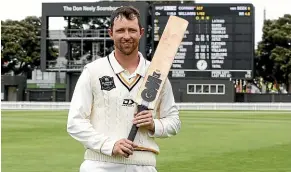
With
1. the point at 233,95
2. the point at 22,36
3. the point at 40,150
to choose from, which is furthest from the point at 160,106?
the point at 22,36

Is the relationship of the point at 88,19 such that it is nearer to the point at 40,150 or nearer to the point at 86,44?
the point at 86,44

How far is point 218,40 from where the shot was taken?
4841cm

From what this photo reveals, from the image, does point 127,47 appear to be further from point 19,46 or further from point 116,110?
point 19,46

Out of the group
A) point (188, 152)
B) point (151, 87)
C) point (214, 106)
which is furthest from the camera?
point (214, 106)

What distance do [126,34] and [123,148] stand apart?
705mm

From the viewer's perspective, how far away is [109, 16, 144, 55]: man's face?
4324 millimetres

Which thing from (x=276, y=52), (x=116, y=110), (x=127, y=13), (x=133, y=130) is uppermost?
(x=276, y=52)

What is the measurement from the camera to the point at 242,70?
49062mm

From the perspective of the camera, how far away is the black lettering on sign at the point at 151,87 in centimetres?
427

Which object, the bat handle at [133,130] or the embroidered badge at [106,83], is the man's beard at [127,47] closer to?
the embroidered badge at [106,83]

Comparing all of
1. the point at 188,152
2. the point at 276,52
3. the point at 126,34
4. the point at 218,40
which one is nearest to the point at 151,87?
the point at 126,34

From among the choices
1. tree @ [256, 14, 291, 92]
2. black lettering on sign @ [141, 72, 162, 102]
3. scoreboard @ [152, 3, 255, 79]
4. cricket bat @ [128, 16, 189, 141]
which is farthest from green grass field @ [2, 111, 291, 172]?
tree @ [256, 14, 291, 92]

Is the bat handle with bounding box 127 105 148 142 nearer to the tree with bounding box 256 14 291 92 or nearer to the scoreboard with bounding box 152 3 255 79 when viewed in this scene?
the scoreboard with bounding box 152 3 255 79

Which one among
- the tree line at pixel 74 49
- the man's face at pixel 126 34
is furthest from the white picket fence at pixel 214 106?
the man's face at pixel 126 34
